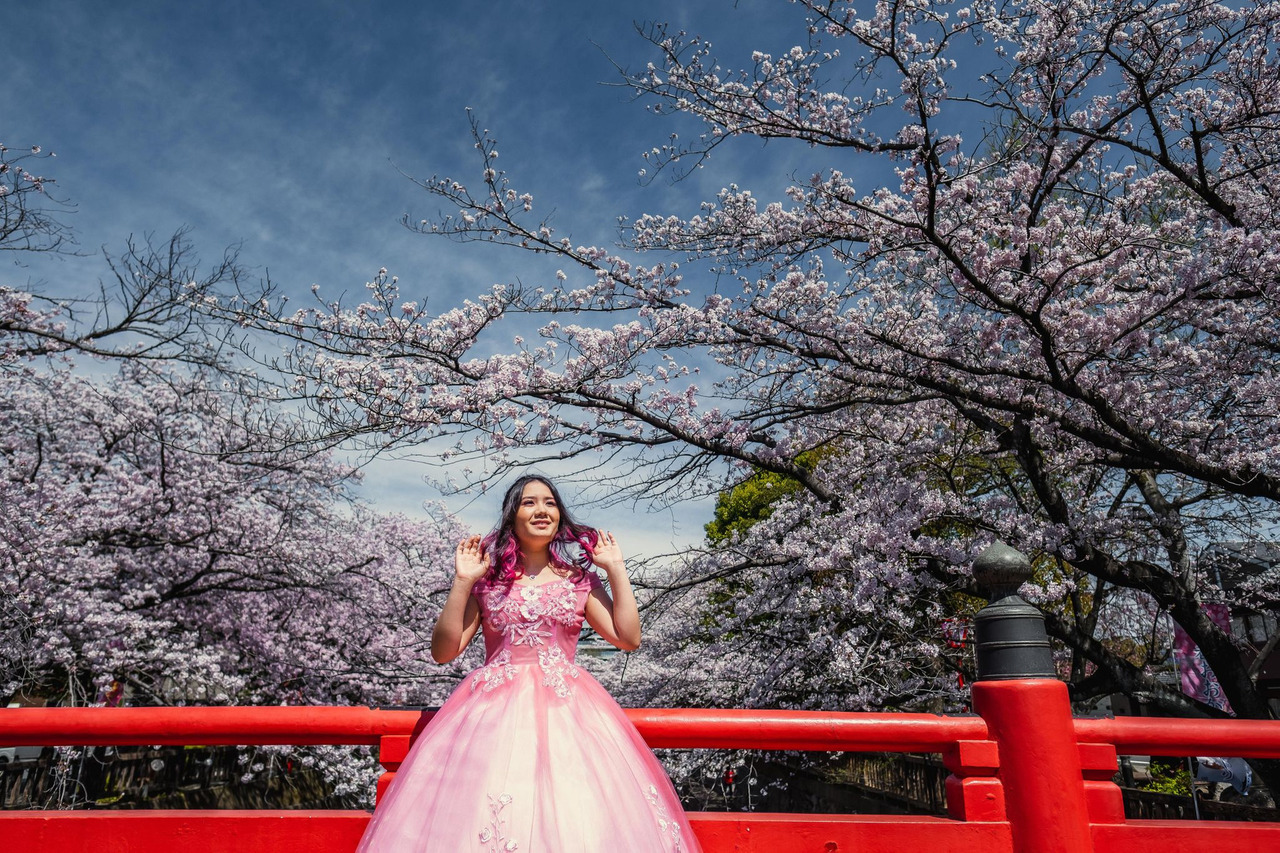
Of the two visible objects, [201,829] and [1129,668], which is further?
[1129,668]

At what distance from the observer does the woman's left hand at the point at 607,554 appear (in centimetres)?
273

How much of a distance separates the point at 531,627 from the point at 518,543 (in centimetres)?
39

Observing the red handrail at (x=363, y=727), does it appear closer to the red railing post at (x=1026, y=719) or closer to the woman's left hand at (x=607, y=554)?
the red railing post at (x=1026, y=719)

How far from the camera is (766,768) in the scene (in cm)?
1828

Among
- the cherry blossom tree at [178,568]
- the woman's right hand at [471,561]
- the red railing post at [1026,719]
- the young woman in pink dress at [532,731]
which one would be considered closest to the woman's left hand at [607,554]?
the young woman in pink dress at [532,731]

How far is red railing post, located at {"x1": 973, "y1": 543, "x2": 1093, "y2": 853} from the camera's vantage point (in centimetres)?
265

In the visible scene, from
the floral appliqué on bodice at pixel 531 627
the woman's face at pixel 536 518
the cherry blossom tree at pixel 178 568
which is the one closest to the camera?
the floral appliqué on bodice at pixel 531 627

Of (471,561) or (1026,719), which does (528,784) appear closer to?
(471,561)

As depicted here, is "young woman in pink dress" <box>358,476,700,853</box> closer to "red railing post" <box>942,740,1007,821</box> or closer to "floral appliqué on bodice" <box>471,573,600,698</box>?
"floral appliqué on bodice" <box>471,573,600,698</box>

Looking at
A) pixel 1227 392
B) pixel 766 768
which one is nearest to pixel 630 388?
pixel 1227 392

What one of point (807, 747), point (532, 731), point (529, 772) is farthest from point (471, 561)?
point (807, 747)

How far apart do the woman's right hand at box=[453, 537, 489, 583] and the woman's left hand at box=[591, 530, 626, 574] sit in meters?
0.40

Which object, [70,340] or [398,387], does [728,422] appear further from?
[70,340]

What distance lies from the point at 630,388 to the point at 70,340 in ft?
18.0
